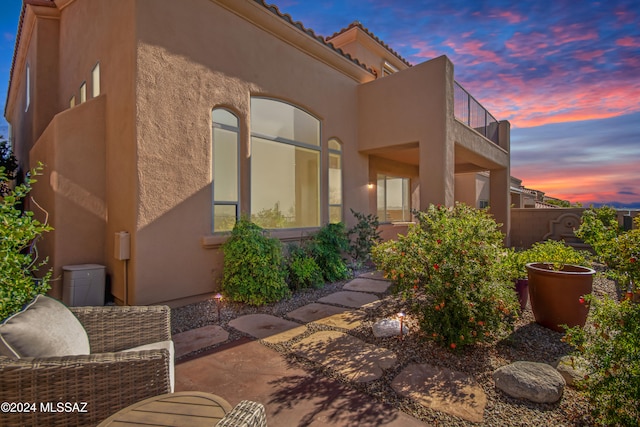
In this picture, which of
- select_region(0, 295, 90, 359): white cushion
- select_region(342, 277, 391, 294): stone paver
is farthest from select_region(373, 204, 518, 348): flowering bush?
select_region(0, 295, 90, 359): white cushion

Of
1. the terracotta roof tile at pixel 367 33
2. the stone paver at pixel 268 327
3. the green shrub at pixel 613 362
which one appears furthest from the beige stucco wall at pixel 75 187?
the terracotta roof tile at pixel 367 33

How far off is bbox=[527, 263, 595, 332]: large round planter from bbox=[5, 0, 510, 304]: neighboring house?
3.17 meters

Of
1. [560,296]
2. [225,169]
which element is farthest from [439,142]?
[225,169]

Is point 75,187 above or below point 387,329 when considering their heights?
above

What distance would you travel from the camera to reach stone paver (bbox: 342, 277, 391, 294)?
5555 millimetres

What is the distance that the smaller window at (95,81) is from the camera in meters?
5.71

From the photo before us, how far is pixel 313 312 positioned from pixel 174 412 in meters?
3.07

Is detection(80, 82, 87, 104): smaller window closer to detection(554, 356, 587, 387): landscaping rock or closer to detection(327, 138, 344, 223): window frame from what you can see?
detection(327, 138, 344, 223): window frame

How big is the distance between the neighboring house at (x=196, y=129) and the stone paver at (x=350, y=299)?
64.9 inches

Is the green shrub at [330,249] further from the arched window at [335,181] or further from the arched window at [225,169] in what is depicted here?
the arched window at [225,169]

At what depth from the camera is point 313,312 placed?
175 inches

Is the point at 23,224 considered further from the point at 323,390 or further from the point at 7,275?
the point at 323,390

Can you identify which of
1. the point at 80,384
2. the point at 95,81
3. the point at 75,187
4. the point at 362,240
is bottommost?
the point at 80,384

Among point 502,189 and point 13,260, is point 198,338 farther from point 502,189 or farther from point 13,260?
point 502,189
